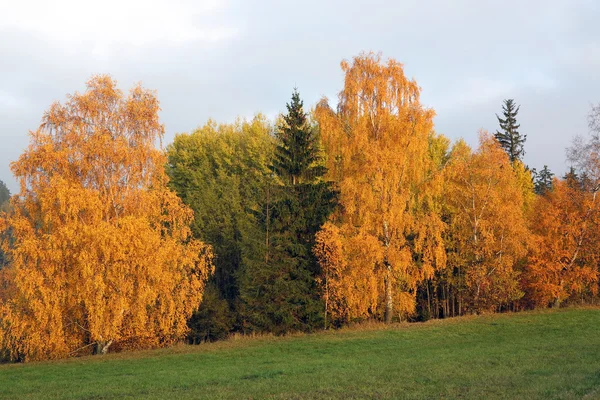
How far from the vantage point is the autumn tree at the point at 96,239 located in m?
25.9

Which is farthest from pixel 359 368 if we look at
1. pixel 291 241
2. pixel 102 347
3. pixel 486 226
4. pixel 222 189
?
pixel 222 189

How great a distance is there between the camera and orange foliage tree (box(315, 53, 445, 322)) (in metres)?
32.0

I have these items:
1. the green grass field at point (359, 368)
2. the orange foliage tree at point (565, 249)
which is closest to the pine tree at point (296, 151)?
the green grass field at point (359, 368)

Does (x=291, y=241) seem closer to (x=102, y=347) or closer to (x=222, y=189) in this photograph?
(x=102, y=347)

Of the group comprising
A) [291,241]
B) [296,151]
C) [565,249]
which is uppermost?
[296,151]

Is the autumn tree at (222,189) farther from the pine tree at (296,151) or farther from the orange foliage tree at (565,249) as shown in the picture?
the orange foliage tree at (565,249)

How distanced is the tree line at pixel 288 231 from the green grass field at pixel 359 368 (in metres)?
2.51

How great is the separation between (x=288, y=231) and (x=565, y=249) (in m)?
21.7

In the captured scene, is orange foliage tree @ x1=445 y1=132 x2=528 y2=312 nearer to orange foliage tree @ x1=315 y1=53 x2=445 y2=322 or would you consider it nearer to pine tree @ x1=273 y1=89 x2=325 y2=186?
orange foliage tree @ x1=315 y1=53 x2=445 y2=322

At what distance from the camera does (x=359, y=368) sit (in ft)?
55.8

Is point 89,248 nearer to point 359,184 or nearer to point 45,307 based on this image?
point 45,307

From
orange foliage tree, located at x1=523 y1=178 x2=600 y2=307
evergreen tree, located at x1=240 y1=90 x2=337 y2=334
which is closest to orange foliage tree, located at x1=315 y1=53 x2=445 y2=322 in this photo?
evergreen tree, located at x1=240 y1=90 x2=337 y2=334

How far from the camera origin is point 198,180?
48.4 m

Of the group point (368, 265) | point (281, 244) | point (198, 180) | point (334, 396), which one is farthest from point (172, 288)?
point (198, 180)
